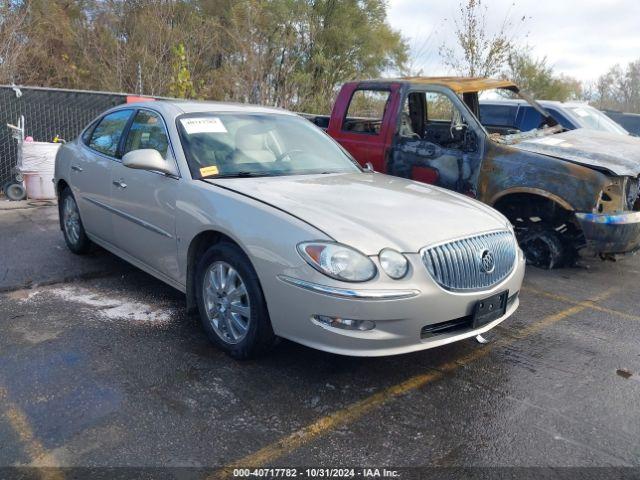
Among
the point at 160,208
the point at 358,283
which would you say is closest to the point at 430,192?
the point at 358,283

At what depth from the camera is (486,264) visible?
10.8 feet

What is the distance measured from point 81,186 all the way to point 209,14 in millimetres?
13826

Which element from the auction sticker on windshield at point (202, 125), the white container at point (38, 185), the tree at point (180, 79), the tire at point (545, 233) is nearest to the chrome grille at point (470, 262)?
the auction sticker on windshield at point (202, 125)

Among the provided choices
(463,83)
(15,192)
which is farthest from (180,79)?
(463,83)

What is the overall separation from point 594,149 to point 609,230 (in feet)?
3.16

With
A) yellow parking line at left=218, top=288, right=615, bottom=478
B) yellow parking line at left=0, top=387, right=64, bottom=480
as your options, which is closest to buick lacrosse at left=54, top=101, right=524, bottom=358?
yellow parking line at left=218, top=288, right=615, bottom=478

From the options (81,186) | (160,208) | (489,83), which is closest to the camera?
(160,208)

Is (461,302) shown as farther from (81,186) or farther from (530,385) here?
(81,186)

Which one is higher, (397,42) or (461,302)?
(397,42)

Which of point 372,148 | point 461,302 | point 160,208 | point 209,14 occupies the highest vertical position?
point 209,14

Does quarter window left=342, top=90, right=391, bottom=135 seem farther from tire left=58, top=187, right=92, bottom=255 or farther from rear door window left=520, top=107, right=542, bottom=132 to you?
tire left=58, top=187, right=92, bottom=255

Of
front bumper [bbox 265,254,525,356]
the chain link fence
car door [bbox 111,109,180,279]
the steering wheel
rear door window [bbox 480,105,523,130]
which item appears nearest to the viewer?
front bumper [bbox 265,254,525,356]

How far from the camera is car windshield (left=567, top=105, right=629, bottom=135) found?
834 centimetres

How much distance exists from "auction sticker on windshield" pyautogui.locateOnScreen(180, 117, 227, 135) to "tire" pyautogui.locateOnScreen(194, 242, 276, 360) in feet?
3.38
